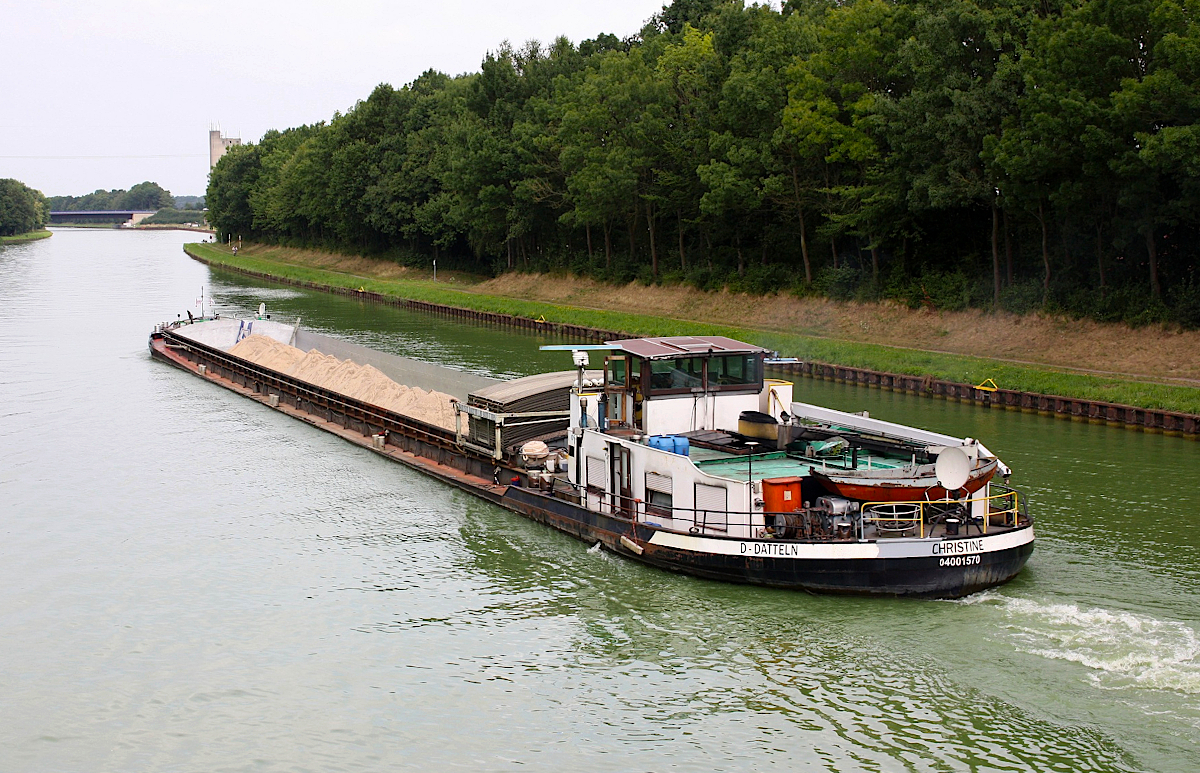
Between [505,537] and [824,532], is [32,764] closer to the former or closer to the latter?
[505,537]

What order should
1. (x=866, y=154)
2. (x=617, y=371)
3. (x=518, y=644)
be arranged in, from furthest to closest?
(x=866, y=154) → (x=617, y=371) → (x=518, y=644)

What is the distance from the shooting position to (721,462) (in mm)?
20422

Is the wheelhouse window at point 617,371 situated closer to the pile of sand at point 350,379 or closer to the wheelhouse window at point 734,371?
the wheelhouse window at point 734,371

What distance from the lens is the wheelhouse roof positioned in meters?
21.7

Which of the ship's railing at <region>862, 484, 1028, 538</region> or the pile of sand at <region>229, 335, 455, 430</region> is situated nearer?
the ship's railing at <region>862, 484, 1028, 538</region>

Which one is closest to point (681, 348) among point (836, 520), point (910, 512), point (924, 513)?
point (836, 520)

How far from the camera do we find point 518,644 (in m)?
17.4

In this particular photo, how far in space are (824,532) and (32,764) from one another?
11790 millimetres

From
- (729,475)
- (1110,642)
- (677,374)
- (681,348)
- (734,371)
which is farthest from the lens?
(734,371)

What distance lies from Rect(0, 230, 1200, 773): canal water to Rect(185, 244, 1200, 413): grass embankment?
220 inches

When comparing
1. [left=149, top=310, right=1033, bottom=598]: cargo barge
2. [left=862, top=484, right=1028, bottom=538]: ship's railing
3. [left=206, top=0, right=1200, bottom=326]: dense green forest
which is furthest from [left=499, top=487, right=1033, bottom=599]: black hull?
[left=206, top=0, right=1200, bottom=326]: dense green forest

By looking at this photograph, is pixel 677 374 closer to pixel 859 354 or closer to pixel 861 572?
pixel 861 572

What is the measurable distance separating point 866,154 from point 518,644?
1403 inches

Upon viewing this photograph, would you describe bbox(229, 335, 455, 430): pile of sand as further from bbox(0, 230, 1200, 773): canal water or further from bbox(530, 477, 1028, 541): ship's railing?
bbox(530, 477, 1028, 541): ship's railing
